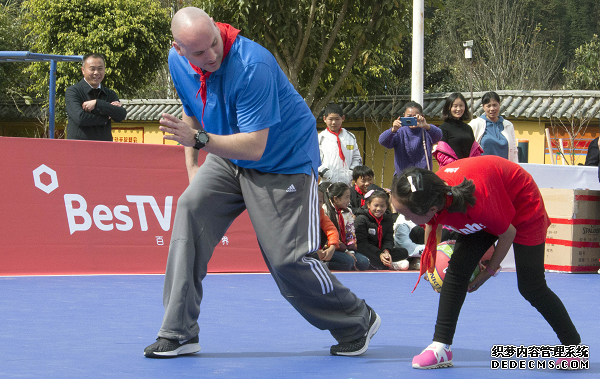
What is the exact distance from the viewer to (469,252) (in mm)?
3941

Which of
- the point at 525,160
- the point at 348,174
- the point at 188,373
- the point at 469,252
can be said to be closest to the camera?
the point at 188,373

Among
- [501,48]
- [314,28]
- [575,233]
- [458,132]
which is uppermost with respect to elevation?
[314,28]

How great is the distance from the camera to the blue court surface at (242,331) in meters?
3.75

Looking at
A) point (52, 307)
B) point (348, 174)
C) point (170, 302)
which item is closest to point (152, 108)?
point (348, 174)

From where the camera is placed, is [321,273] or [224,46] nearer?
[224,46]

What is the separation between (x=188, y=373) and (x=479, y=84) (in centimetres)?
3326

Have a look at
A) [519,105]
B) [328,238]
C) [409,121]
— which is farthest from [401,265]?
[519,105]

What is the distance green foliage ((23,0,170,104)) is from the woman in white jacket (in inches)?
705

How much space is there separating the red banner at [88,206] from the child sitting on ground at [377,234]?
170 centimetres

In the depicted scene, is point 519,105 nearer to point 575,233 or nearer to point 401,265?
point 575,233

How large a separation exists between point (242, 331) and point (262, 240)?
3.45 feet

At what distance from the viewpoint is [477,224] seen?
3.78m

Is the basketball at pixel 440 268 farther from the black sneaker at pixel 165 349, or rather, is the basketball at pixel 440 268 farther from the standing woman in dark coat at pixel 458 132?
the standing woman in dark coat at pixel 458 132

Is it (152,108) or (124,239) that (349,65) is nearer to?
(124,239)
